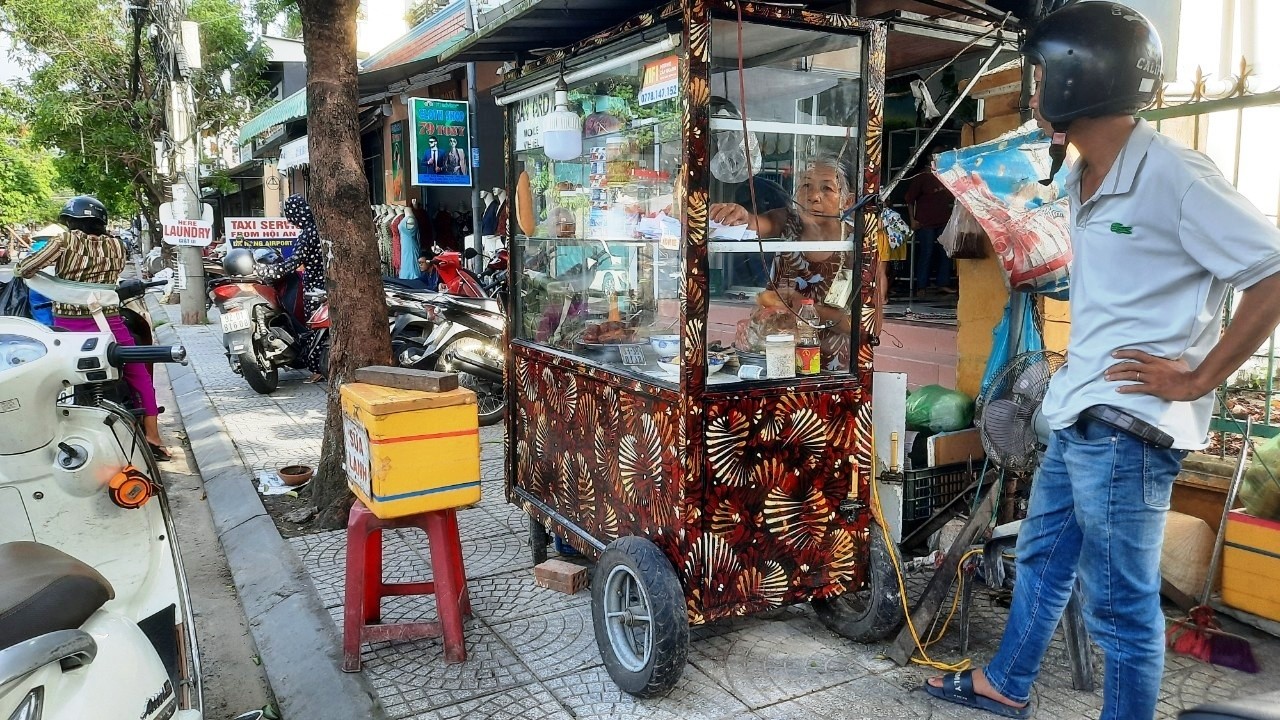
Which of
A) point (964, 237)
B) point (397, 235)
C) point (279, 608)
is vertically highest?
point (397, 235)

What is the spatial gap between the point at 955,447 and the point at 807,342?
1.04 m

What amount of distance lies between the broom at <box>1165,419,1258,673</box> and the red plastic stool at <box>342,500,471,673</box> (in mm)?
2671

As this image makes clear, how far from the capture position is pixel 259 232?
11.4 m

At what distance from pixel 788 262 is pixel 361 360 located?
2.50 m

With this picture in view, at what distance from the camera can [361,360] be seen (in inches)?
181

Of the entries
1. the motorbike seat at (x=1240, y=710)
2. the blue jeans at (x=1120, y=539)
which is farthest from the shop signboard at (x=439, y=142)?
the motorbike seat at (x=1240, y=710)

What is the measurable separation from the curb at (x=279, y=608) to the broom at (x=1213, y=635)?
9.52ft

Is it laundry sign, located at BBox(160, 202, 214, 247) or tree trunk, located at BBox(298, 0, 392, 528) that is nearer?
tree trunk, located at BBox(298, 0, 392, 528)

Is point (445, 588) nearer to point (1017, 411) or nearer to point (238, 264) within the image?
point (1017, 411)

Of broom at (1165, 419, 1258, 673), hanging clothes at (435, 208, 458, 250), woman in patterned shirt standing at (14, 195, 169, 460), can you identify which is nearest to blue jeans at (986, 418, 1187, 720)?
broom at (1165, 419, 1258, 673)

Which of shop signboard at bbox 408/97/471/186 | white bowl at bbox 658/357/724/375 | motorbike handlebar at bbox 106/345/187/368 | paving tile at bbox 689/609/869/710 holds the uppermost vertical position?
shop signboard at bbox 408/97/471/186

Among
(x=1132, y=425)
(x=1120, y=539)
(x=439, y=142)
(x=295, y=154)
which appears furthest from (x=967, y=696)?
(x=295, y=154)

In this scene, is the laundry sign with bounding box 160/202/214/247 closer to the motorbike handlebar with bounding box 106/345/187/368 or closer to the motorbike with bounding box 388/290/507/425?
the motorbike with bounding box 388/290/507/425

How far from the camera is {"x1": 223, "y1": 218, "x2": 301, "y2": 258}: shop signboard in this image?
11.3 m
